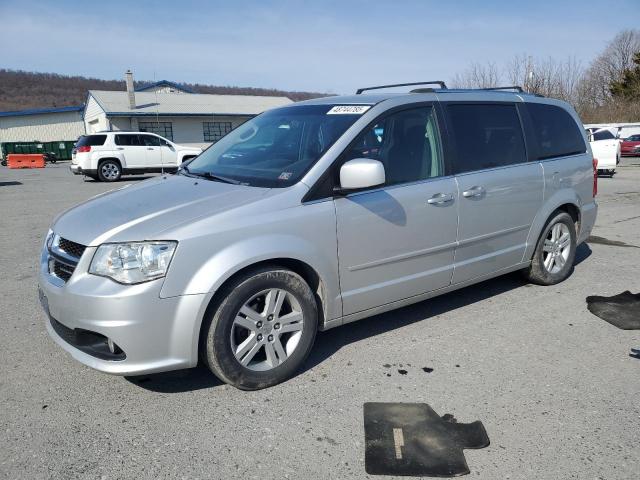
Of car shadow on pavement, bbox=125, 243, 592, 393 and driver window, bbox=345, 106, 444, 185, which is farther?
driver window, bbox=345, 106, 444, 185

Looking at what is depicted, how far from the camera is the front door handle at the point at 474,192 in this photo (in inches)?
158

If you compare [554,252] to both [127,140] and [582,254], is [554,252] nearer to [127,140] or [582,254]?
[582,254]

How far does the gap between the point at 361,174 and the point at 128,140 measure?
17.6m

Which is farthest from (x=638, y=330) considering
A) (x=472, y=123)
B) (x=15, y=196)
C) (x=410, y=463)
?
(x=15, y=196)

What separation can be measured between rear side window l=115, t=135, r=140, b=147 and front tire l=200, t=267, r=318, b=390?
17.3 metres

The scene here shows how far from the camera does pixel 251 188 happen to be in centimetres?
331

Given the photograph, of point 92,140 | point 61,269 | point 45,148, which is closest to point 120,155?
point 92,140

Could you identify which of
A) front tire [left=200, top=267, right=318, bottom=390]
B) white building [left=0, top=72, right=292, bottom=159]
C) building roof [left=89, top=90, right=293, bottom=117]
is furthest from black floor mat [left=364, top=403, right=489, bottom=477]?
building roof [left=89, top=90, right=293, bottom=117]

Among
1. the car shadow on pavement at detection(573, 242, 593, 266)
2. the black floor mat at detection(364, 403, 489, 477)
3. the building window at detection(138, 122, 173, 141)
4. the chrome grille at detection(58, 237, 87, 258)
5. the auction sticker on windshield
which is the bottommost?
the black floor mat at detection(364, 403, 489, 477)

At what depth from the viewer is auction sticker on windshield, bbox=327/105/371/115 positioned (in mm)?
3664

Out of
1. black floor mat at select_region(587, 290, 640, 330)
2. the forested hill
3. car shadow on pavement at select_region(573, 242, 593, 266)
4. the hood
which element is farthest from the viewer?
the forested hill

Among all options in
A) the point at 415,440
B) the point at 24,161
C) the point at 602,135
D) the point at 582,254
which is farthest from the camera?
the point at 24,161

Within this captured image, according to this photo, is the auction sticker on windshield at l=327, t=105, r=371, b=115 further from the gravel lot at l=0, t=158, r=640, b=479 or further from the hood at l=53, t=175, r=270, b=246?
the gravel lot at l=0, t=158, r=640, b=479

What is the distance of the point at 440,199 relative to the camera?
3.83 metres
